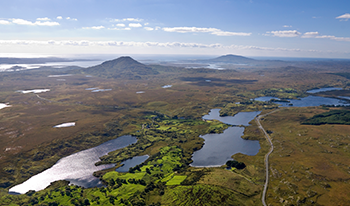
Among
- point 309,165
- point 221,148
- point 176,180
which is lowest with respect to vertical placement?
point 221,148

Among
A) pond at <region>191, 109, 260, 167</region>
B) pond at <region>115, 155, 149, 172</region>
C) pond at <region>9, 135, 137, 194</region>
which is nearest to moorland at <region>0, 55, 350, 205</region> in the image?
pond at <region>115, 155, 149, 172</region>

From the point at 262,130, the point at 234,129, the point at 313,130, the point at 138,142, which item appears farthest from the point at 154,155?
the point at 313,130

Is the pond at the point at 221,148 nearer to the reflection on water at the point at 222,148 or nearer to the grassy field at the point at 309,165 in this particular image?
the reflection on water at the point at 222,148

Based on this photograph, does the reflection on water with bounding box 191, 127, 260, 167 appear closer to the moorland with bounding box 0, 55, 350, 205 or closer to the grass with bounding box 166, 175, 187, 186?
the moorland with bounding box 0, 55, 350, 205

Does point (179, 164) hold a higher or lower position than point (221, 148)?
lower

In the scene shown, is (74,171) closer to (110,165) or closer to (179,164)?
(110,165)

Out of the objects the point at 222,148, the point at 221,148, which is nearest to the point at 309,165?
the point at 222,148

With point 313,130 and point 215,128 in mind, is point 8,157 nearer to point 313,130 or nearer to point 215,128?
point 215,128

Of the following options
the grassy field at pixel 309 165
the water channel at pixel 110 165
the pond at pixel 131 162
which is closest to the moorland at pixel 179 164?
the grassy field at pixel 309 165
